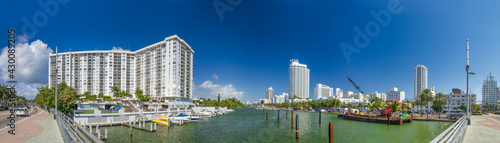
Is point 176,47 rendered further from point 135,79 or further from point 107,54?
point 107,54

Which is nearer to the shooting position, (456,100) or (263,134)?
(263,134)

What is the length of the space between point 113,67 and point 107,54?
28.1 ft

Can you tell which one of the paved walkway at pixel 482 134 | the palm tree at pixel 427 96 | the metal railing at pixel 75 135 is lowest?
the palm tree at pixel 427 96

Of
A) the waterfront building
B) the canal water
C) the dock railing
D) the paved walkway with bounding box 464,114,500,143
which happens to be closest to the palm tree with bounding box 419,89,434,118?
the canal water

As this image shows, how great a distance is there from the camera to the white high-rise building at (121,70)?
367 ft

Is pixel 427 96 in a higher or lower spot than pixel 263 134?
higher

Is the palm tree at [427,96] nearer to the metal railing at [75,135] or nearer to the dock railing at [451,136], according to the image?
the dock railing at [451,136]

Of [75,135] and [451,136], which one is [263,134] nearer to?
[451,136]

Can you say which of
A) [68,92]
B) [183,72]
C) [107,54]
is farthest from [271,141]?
[107,54]

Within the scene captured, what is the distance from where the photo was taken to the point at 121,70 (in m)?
124

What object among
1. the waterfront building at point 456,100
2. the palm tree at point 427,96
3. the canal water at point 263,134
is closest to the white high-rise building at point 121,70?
the canal water at point 263,134

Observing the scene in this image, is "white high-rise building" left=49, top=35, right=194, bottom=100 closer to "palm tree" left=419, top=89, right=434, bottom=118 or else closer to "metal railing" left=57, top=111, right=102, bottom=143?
"metal railing" left=57, top=111, right=102, bottom=143

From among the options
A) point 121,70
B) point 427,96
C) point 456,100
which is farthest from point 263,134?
point 456,100

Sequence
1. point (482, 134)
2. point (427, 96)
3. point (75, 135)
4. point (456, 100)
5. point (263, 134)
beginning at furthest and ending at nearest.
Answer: point (456, 100)
point (427, 96)
point (263, 134)
point (482, 134)
point (75, 135)
